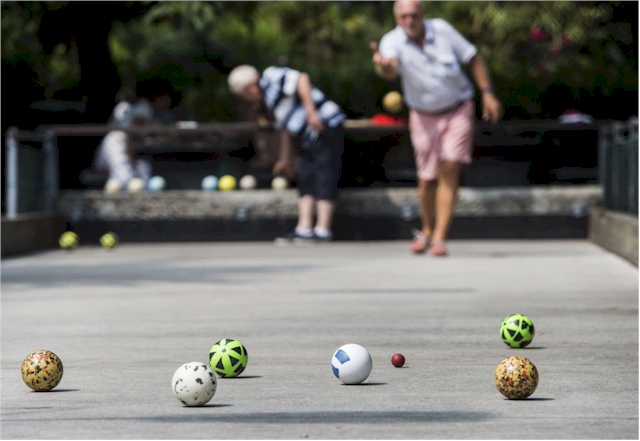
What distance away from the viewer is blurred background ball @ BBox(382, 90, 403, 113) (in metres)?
17.2

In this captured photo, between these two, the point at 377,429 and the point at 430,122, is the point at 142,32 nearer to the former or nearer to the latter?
the point at 430,122

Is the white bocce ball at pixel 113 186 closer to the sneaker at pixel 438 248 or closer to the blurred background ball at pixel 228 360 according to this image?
the sneaker at pixel 438 248

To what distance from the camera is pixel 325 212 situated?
1576cm

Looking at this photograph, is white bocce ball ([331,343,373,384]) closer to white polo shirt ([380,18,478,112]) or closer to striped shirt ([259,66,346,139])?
white polo shirt ([380,18,478,112])

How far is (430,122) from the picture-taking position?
43.5 feet

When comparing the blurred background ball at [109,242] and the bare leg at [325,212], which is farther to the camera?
the bare leg at [325,212]

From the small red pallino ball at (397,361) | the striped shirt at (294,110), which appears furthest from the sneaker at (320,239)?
the small red pallino ball at (397,361)

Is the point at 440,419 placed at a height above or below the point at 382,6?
below

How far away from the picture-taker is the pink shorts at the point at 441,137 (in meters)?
13.1

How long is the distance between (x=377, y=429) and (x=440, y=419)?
1.05 ft

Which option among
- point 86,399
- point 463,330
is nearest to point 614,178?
point 463,330

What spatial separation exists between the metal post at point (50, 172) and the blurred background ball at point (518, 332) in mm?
10476

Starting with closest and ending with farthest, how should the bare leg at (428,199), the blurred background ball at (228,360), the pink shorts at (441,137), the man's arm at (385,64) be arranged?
the blurred background ball at (228,360)
the man's arm at (385,64)
the pink shorts at (441,137)
the bare leg at (428,199)

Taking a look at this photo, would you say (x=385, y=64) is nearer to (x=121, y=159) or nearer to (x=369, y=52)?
(x=121, y=159)
